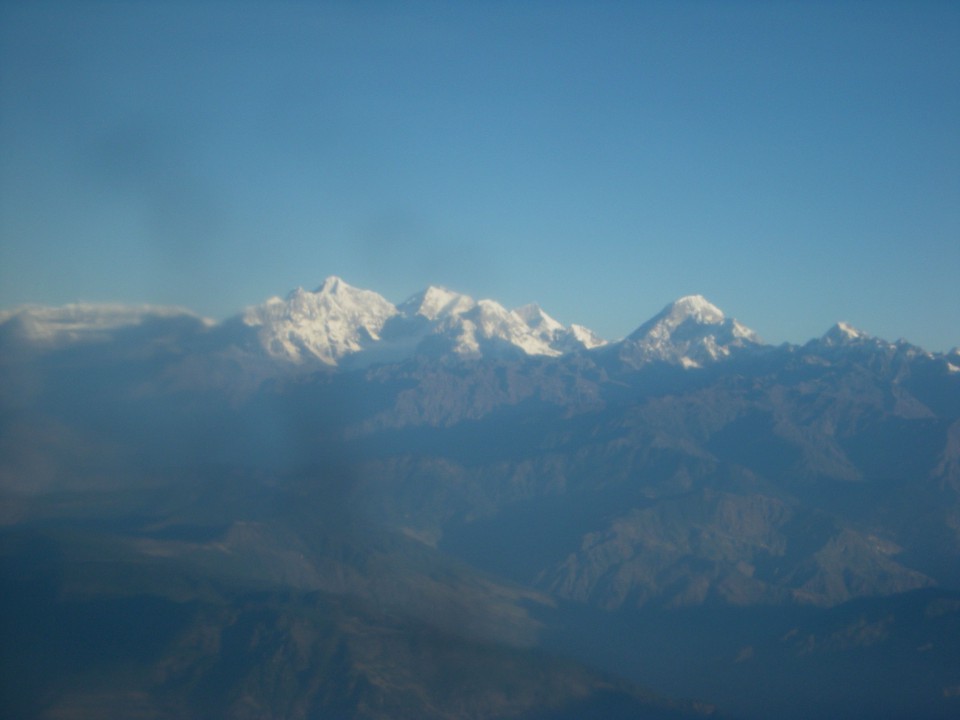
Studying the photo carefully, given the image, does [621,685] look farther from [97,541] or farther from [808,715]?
[97,541]

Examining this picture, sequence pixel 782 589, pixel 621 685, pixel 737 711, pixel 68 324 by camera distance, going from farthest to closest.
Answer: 1. pixel 782 589
2. pixel 68 324
3. pixel 737 711
4. pixel 621 685

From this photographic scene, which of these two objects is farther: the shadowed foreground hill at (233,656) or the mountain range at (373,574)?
the mountain range at (373,574)

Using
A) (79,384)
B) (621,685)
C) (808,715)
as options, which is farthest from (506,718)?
(79,384)

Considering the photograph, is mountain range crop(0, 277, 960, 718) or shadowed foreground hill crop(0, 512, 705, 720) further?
mountain range crop(0, 277, 960, 718)

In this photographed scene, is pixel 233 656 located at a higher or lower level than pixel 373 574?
lower

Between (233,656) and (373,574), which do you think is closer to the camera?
(233,656)

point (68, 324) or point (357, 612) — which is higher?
point (68, 324)

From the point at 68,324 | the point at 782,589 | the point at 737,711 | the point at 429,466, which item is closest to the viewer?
the point at 737,711

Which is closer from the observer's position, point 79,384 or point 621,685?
point 621,685
